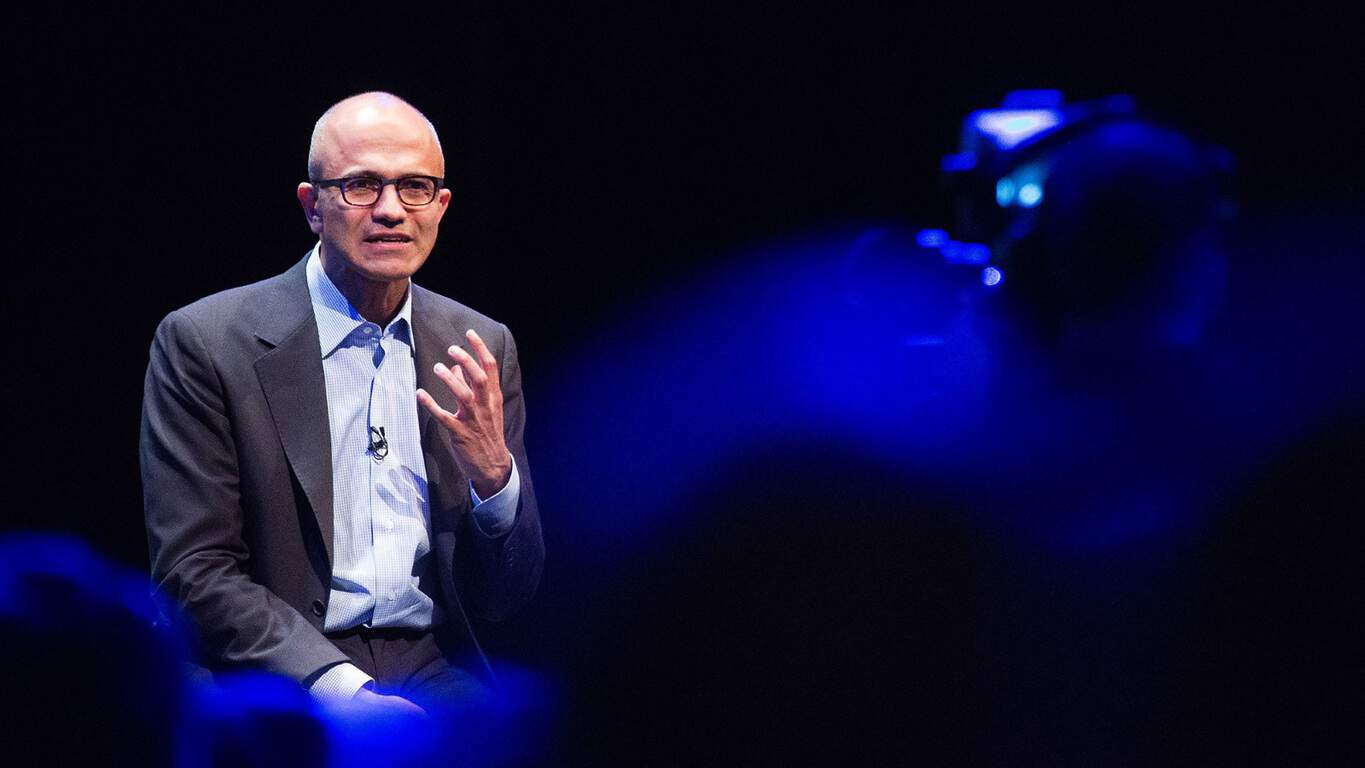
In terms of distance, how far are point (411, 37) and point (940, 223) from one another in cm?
114

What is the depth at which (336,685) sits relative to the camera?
187cm

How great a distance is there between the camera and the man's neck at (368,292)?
2053 millimetres

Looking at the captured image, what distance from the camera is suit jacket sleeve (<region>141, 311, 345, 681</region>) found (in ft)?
6.12

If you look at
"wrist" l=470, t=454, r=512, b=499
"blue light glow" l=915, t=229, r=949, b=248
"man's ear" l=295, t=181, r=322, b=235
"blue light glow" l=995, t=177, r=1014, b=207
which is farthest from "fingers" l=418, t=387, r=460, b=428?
"blue light glow" l=995, t=177, r=1014, b=207

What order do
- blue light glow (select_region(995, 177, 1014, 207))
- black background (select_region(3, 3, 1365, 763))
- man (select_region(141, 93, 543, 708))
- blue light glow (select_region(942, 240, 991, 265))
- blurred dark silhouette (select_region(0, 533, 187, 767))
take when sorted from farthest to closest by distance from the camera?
black background (select_region(3, 3, 1365, 763)) < man (select_region(141, 93, 543, 708)) < blue light glow (select_region(942, 240, 991, 265)) < blue light glow (select_region(995, 177, 1014, 207)) < blurred dark silhouette (select_region(0, 533, 187, 767))

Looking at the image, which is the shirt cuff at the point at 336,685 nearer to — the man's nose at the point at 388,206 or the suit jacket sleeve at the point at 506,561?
the suit jacket sleeve at the point at 506,561

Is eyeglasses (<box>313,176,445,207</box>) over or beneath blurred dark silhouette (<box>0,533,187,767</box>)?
over

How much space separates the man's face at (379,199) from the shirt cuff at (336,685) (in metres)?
0.60

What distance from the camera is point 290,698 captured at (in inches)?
72.6

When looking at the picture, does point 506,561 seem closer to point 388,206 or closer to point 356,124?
point 388,206

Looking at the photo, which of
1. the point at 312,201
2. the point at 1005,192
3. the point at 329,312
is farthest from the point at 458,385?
the point at 1005,192

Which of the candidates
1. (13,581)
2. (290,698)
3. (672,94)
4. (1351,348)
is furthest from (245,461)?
(1351,348)

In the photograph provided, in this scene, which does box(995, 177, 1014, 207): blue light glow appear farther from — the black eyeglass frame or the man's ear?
the man's ear

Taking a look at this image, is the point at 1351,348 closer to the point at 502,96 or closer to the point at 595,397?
the point at 595,397
